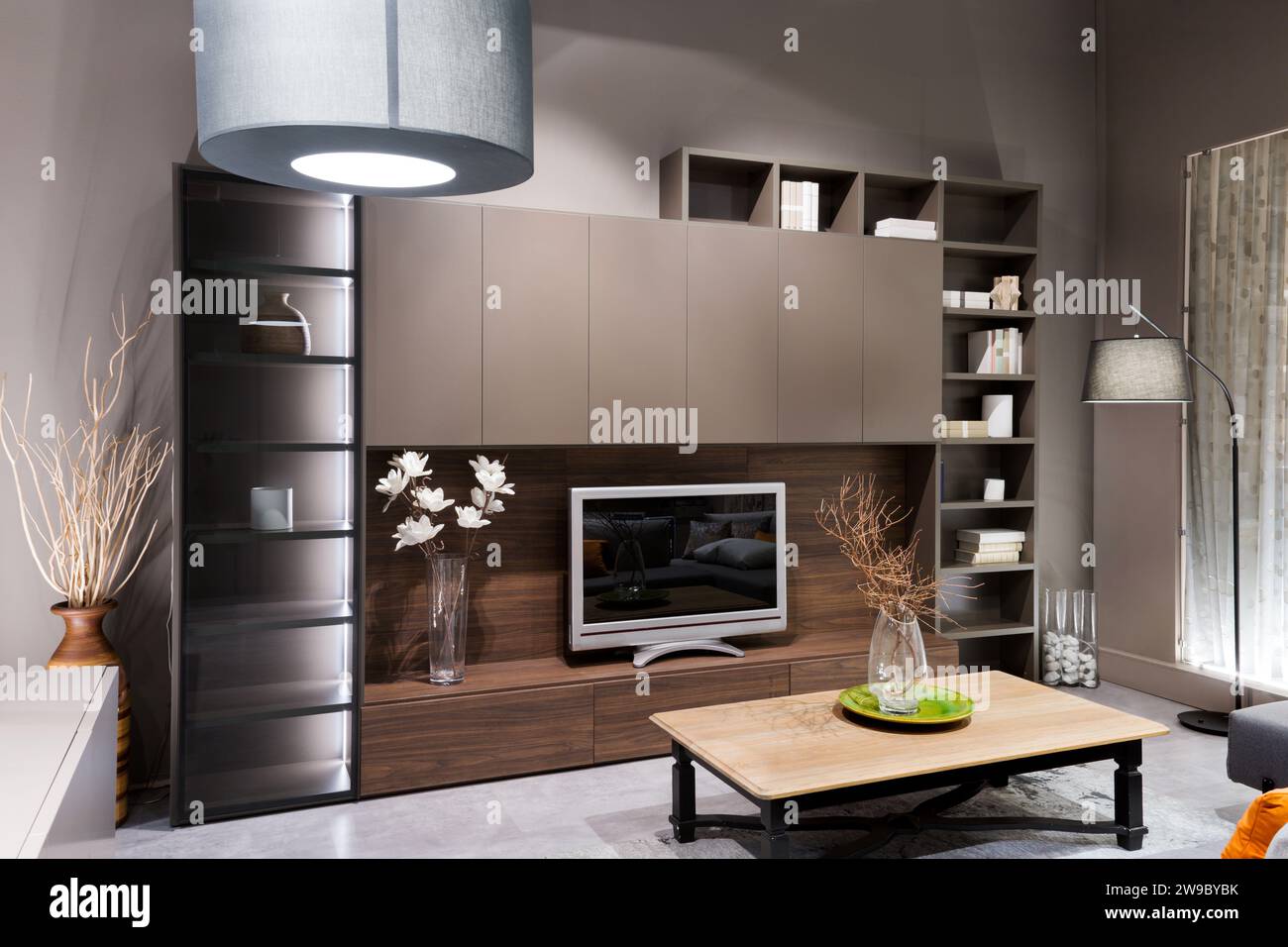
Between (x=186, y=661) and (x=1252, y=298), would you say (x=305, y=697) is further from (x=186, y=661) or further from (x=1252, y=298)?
(x=1252, y=298)

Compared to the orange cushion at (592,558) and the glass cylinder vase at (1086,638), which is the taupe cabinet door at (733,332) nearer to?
the orange cushion at (592,558)

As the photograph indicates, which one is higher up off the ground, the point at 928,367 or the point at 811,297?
the point at 811,297

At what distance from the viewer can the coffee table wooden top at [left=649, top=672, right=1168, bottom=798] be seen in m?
2.53

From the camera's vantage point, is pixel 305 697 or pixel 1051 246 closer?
pixel 305 697

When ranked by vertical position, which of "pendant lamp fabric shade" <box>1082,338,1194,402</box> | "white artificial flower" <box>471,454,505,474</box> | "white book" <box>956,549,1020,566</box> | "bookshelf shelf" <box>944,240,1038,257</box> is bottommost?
"white book" <box>956,549,1020,566</box>

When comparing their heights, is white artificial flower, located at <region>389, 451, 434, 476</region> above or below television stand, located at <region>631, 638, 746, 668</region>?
above

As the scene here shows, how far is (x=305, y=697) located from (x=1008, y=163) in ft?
14.1

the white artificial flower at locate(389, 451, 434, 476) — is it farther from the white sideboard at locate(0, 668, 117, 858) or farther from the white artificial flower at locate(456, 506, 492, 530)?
the white sideboard at locate(0, 668, 117, 858)

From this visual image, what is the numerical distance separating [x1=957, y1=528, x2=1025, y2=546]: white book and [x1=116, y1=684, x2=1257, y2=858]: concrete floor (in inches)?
50.4

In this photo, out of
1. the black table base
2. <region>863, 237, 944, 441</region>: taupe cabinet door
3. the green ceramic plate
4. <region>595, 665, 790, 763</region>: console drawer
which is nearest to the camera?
the black table base

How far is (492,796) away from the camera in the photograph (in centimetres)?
339

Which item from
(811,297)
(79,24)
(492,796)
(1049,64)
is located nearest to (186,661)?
(492,796)

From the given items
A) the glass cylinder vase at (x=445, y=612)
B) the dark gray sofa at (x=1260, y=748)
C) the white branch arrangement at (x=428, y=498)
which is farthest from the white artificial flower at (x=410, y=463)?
the dark gray sofa at (x=1260, y=748)

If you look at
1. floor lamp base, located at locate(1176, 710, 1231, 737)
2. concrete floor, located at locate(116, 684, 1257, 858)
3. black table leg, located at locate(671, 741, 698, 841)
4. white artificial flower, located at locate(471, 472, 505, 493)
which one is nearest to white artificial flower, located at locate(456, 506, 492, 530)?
white artificial flower, located at locate(471, 472, 505, 493)
